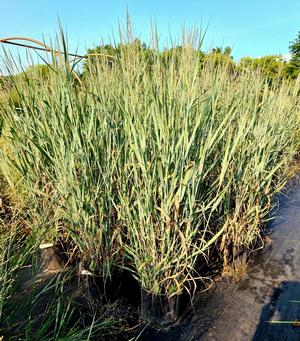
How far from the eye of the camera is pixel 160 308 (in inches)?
49.9

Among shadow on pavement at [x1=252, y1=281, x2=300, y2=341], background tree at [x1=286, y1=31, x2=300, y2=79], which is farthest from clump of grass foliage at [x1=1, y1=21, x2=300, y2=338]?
background tree at [x1=286, y1=31, x2=300, y2=79]

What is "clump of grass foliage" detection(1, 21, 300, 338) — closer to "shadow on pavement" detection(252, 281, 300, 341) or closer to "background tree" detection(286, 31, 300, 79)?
"shadow on pavement" detection(252, 281, 300, 341)

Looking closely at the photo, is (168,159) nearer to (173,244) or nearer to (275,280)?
(173,244)

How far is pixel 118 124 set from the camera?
4.47 feet

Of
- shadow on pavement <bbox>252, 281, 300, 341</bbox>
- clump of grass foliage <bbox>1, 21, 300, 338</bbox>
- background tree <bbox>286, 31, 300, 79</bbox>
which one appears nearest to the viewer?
clump of grass foliage <bbox>1, 21, 300, 338</bbox>

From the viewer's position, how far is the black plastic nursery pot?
49.5 inches

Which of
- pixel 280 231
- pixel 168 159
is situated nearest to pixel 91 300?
pixel 168 159

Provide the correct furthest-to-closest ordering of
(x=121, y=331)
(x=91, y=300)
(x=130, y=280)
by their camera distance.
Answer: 1. (x=130, y=280)
2. (x=91, y=300)
3. (x=121, y=331)

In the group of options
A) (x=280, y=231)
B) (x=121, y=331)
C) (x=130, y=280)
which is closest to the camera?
(x=121, y=331)

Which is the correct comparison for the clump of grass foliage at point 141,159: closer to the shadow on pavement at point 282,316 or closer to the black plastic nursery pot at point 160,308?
the black plastic nursery pot at point 160,308

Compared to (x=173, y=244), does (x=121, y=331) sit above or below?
below

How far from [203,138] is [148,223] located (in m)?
0.43

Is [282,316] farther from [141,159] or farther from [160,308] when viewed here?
[141,159]

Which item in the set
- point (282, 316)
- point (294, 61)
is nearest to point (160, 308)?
point (282, 316)
